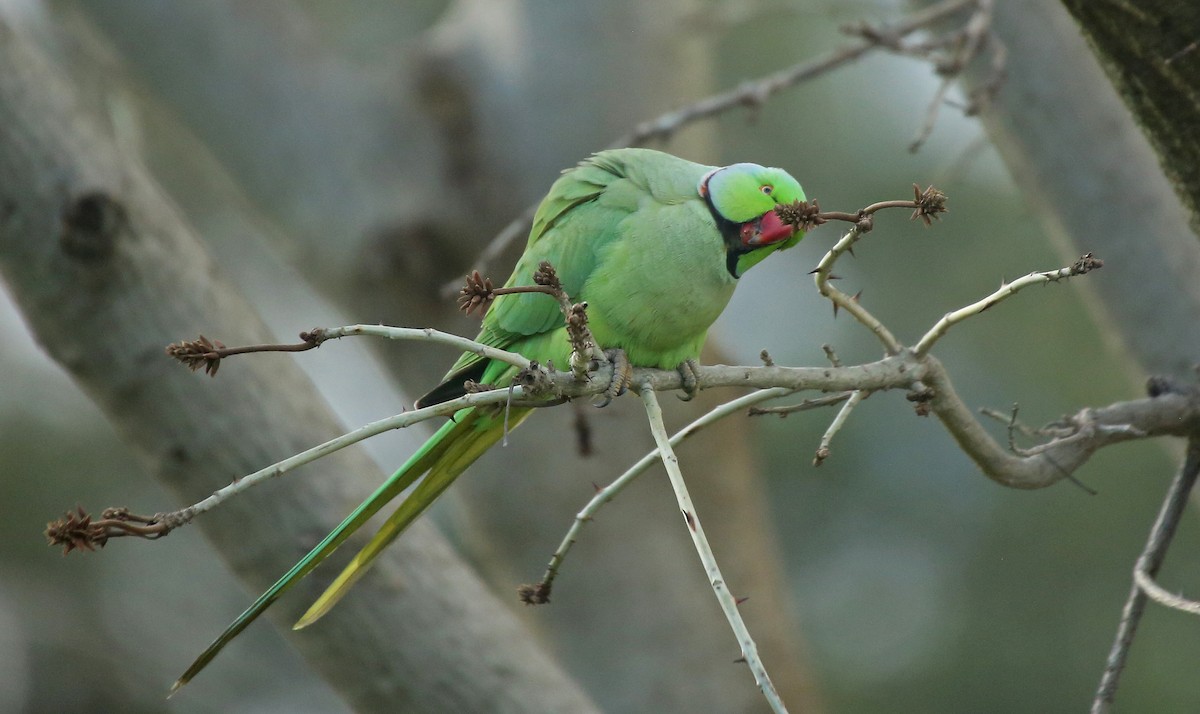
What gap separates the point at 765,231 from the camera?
2.71 meters

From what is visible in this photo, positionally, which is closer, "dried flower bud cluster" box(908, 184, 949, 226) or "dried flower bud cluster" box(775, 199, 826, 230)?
"dried flower bud cluster" box(908, 184, 949, 226)

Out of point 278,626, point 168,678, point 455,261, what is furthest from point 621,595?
point 168,678

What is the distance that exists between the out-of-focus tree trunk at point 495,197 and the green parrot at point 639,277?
183cm

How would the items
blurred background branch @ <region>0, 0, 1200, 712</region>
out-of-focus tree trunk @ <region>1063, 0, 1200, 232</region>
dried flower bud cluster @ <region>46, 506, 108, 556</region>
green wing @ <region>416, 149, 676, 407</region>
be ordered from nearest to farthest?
dried flower bud cluster @ <region>46, 506, 108, 556</region> → out-of-focus tree trunk @ <region>1063, 0, 1200, 232</region> → green wing @ <region>416, 149, 676, 407</region> → blurred background branch @ <region>0, 0, 1200, 712</region>

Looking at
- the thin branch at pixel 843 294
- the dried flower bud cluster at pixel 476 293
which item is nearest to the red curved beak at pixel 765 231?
the thin branch at pixel 843 294

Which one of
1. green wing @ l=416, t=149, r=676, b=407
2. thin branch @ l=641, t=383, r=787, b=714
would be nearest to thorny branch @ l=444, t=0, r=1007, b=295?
green wing @ l=416, t=149, r=676, b=407

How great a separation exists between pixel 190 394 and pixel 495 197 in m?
2.30

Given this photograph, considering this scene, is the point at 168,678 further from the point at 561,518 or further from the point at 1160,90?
the point at 1160,90

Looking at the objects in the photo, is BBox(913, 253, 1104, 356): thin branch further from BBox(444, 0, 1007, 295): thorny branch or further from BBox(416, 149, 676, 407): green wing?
BBox(444, 0, 1007, 295): thorny branch


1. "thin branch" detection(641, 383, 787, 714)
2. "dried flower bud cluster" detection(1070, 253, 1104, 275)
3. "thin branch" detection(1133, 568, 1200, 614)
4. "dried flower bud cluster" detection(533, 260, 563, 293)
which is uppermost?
"dried flower bud cluster" detection(533, 260, 563, 293)

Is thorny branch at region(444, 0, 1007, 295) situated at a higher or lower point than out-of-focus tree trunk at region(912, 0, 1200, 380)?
higher

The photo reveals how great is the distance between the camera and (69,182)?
112 inches

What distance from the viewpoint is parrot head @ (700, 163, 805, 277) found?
270 cm

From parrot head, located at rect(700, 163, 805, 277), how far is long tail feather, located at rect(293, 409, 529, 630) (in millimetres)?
681
